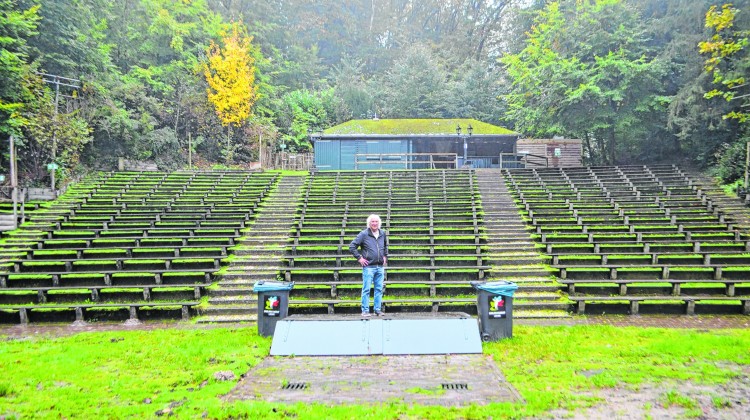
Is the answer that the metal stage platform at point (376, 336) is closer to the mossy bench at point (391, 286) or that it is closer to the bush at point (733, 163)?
the mossy bench at point (391, 286)

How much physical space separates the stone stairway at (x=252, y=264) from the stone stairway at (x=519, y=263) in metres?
5.80

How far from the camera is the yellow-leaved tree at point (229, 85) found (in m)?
29.6

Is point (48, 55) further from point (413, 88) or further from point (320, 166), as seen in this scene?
point (413, 88)

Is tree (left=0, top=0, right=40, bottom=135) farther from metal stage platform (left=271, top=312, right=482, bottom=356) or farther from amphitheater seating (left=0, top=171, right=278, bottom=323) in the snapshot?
metal stage platform (left=271, top=312, right=482, bottom=356)

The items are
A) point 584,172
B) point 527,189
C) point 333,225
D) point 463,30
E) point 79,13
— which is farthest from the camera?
point 463,30

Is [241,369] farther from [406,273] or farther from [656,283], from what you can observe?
[656,283]

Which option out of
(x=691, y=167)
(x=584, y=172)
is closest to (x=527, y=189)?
(x=584, y=172)

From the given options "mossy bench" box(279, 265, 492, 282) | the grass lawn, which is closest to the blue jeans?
the grass lawn

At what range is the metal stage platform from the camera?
5.83 meters

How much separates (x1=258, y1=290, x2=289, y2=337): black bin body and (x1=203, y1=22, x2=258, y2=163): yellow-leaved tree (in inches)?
957

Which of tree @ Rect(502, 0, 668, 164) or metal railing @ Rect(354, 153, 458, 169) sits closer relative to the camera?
tree @ Rect(502, 0, 668, 164)

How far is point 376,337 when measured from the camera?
598 cm

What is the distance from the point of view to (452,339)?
19.5 feet

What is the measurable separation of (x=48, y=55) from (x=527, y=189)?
23247 mm
